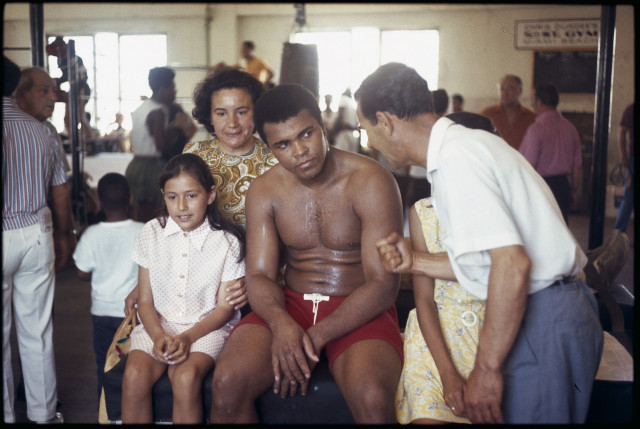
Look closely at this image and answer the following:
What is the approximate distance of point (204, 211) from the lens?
232 centimetres

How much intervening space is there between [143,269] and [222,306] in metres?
0.34

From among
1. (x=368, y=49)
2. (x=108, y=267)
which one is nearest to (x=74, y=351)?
(x=108, y=267)

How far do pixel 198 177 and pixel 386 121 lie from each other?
0.82 m

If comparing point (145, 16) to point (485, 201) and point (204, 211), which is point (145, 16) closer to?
point (204, 211)

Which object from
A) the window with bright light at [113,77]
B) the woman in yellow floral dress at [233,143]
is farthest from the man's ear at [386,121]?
the window with bright light at [113,77]

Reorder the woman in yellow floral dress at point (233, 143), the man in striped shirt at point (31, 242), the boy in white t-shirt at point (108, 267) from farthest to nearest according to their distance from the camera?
the boy in white t-shirt at point (108, 267)
the woman in yellow floral dress at point (233, 143)
the man in striped shirt at point (31, 242)

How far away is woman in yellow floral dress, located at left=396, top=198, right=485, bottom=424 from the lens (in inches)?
72.2

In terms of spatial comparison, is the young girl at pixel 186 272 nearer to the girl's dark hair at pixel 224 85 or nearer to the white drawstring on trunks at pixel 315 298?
the white drawstring on trunks at pixel 315 298

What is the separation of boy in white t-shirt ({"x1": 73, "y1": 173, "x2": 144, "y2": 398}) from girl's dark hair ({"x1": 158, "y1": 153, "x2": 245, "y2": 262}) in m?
0.57

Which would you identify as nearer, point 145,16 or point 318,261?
point 318,261

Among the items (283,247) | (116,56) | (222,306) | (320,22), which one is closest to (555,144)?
(283,247)

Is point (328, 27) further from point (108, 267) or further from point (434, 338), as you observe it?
point (434, 338)

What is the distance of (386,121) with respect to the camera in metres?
1.77

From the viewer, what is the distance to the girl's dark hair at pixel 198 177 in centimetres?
226
